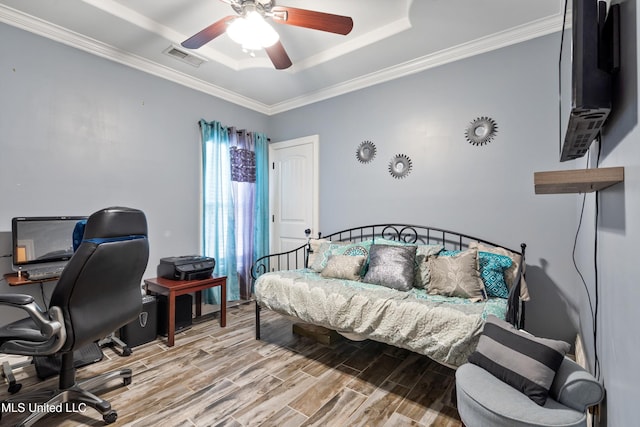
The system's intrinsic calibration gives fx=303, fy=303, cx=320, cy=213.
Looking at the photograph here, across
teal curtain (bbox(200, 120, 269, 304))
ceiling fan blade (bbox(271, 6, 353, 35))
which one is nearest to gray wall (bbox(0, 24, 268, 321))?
teal curtain (bbox(200, 120, 269, 304))

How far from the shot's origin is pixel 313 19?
1947 mm

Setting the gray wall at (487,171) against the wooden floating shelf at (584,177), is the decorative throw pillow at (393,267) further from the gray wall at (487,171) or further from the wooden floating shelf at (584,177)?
the wooden floating shelf at (584,177)

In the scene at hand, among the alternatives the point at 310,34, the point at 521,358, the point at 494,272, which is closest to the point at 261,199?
the point at 310,34

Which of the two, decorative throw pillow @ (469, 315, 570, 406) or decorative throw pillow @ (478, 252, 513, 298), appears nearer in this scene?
decorative throw pillow @ (469, 315, 570, 406)

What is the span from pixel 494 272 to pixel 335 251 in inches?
56.0

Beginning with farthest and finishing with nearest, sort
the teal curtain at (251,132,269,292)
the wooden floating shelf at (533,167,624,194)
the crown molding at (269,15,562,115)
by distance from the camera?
the teal curtain at (251,132,269,292) < the crown molding at (269,15,562,115) < the wooden floating shelf at (533,167,624,194)

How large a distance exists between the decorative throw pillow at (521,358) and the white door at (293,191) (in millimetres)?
2573

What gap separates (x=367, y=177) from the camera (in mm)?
3477

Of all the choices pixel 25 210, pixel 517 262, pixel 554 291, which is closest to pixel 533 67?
pixel 517 262

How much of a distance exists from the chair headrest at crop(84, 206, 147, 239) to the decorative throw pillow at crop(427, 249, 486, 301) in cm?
213

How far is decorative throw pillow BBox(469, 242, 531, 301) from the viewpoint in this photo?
2256 millimetres

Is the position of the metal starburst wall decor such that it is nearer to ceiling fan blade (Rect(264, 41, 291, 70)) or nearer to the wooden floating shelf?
ceiling fan blade (Rect(264, 41, 291, 70))

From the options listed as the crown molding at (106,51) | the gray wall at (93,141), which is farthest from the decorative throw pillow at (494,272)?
the crown molding at (106,51)

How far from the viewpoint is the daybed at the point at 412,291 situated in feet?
6.10
